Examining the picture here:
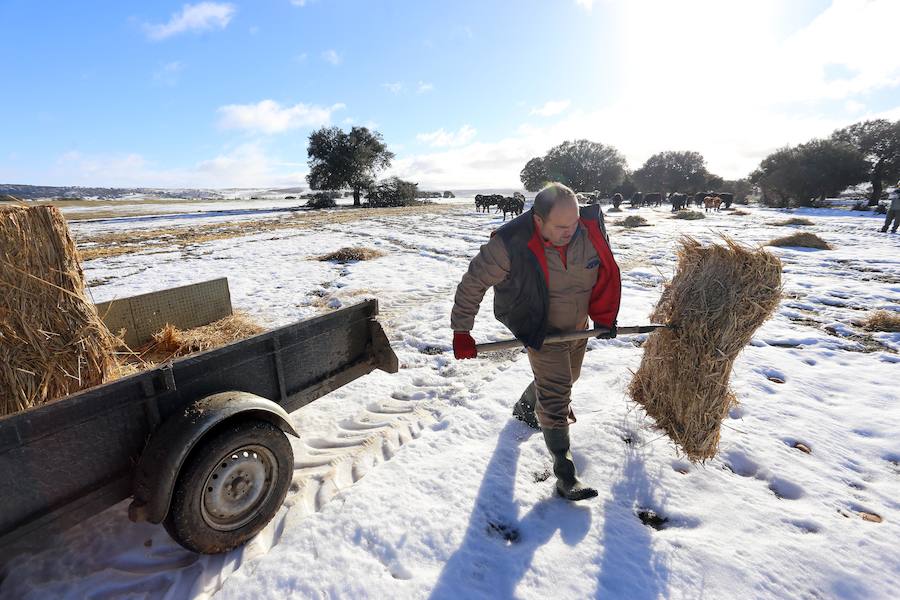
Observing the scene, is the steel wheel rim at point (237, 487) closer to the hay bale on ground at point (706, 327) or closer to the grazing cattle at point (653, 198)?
the hay bale on ground at point (706, 327)

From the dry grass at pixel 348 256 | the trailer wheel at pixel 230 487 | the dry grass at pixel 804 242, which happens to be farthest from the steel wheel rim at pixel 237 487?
the dry grass at pixel 804 242

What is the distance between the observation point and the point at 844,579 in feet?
6.13

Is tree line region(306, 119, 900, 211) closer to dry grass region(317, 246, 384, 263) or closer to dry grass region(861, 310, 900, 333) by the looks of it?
dry grass region(317, 246, 384, 263)

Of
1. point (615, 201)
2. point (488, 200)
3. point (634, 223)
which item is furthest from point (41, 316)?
point (615, 201)

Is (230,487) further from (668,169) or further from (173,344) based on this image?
(668,169)

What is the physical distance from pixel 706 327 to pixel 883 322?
184 inches

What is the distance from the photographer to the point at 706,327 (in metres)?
2.48

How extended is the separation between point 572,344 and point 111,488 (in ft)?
8.80

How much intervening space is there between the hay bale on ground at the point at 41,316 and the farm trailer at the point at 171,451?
2.22 ft

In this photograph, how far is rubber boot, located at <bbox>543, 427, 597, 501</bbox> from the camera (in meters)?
2.43

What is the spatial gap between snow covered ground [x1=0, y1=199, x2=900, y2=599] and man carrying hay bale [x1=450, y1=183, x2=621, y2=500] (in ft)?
1.43

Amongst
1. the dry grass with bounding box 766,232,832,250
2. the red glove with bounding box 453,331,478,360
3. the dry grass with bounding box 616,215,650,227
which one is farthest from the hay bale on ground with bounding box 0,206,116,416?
the dry grass with bounding box 616,215,650,227

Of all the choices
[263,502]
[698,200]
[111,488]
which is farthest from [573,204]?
[698,200]

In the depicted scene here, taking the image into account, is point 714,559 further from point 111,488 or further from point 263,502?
point 111,488
